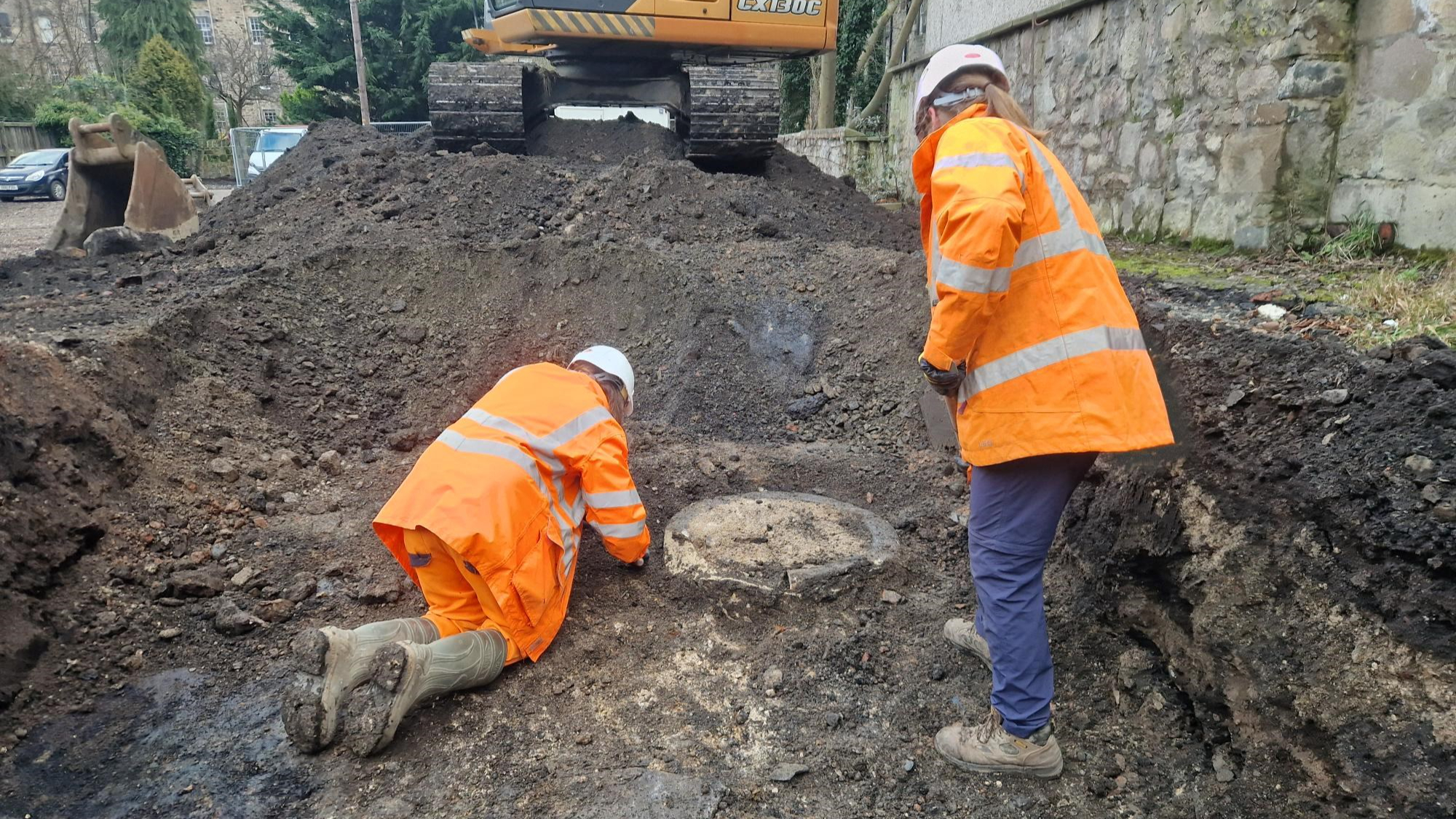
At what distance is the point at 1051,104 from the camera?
7.82 meters

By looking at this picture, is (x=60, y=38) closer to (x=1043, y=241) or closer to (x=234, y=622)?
(x=234, y=622)

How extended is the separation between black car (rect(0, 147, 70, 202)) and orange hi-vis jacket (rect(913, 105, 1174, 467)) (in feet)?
77.9

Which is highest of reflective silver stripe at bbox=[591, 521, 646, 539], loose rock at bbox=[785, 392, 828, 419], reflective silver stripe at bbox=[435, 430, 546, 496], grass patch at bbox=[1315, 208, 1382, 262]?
grass patch at bbox=[1315, 208, 1382, 262]

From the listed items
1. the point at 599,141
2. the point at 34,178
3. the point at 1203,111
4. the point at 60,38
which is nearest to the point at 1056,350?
the point at 1203,111

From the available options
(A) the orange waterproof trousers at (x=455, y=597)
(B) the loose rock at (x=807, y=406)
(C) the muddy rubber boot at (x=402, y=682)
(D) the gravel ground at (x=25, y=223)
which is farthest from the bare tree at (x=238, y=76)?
(C) the muddy rubber boot at (x=402, y=682)

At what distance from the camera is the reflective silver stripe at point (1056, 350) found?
7.19 feet

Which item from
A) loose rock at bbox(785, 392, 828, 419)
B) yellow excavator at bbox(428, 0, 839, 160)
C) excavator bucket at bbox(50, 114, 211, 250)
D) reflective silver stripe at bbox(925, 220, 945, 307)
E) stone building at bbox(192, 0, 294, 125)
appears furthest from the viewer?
stone building at bbox(192, 0, 294, 125)

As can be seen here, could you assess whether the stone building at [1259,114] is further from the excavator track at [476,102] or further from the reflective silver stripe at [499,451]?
the excavator track at [476,102]

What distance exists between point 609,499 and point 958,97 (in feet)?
5.59

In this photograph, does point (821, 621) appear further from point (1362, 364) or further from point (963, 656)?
point (1362, 364)

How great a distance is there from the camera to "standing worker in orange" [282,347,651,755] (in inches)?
97.1

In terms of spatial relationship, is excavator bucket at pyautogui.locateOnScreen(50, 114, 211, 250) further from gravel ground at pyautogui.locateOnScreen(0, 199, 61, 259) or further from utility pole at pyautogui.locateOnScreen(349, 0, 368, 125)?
utility pole at pyautogui.locateOnScreen(349, 0, 368, 125)

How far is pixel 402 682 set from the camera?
2.48 meters

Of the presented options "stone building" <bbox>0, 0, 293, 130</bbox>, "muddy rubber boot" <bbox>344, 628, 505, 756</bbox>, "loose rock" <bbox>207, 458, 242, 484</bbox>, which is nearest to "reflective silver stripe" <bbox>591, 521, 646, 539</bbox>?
Answer: "muddy rubber boot" <bbox>344, 628, 505, 756</bbox>
